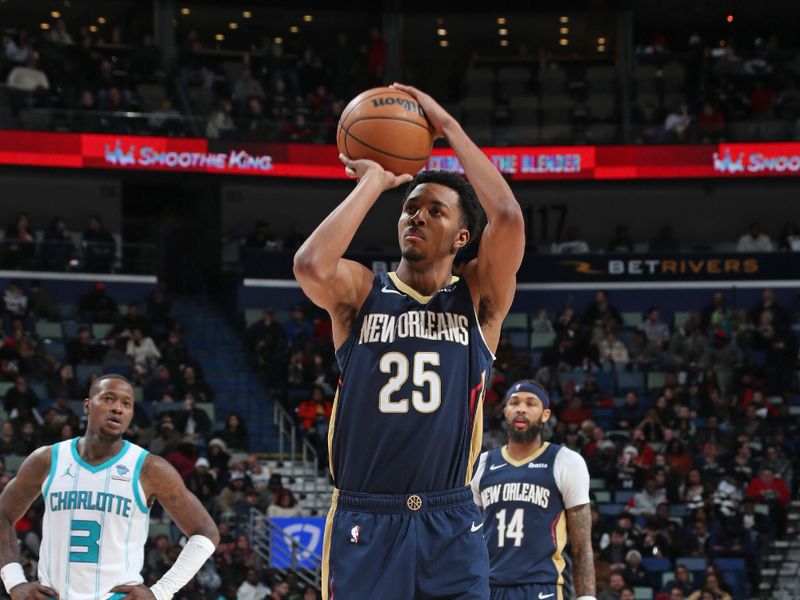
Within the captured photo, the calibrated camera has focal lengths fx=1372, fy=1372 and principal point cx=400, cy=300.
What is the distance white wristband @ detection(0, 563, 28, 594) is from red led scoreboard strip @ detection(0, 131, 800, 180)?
19.6 meters

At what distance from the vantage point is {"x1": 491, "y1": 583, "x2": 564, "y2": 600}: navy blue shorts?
8.50 metres

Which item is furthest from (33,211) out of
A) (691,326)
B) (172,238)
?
(691,326)

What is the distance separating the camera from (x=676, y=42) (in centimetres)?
3241

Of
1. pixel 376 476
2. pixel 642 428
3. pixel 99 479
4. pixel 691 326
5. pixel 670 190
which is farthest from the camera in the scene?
pixel 670 190

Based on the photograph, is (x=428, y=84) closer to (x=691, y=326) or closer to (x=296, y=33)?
(x=296, y=33)

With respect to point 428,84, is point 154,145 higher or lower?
lower

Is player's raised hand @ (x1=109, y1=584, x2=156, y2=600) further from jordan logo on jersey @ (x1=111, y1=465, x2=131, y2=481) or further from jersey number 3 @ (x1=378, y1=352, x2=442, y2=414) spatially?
jersey number 3 @ (x1=378, y1=352, x2=442, y2=414)

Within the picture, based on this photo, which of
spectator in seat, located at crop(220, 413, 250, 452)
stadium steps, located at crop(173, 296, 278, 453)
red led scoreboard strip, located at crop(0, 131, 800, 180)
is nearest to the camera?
spectator in seat, located at crop(220, 413, 250, 452)

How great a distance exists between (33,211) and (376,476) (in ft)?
81.9

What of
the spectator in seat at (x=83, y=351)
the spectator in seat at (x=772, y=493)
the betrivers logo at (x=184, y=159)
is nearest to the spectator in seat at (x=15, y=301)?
the spectator in seat at (x=83, y=351)

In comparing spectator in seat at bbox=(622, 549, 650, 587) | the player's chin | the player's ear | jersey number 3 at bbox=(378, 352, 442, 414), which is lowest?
spectator in seat at bbox=(622, 549, 650, 587)

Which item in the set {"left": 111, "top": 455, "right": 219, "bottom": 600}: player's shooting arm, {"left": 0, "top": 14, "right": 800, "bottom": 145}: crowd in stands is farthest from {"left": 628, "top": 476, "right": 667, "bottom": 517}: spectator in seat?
{"left": 111, "top": 455, "right": 219, "bottom": 600}: player's shooting arm

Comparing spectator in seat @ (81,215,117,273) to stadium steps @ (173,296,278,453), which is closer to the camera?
stadium steps @ (173,296,278,453)

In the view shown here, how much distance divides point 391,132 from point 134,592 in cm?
293
